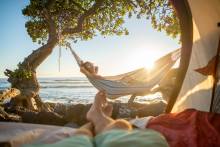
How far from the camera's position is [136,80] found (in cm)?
449

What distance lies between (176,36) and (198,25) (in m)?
5.60

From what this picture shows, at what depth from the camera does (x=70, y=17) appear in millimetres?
7793

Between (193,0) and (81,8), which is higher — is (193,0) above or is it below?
below

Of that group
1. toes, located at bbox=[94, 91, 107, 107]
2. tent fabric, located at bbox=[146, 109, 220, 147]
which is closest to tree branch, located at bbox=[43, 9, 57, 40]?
toes, located at bbox=[94, 91, 107, 107]

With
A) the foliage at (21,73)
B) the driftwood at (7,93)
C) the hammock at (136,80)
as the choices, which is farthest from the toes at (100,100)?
the foliage at (21,73)

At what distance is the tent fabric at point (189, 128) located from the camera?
4.99 ft

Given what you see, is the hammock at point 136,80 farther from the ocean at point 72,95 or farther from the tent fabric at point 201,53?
the ocean at point 72,95

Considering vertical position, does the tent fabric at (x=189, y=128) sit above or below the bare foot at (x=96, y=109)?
below

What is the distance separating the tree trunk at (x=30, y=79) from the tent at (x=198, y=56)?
188 inches

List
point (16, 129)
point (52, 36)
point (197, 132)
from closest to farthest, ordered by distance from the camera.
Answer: point (16, 129), point (197, 132), point (52, 36)

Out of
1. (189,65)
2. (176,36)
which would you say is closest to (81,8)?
(176,36)

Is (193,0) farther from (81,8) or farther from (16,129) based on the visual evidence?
(81,8)

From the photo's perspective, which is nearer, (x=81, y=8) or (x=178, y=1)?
(x=178, y=1)

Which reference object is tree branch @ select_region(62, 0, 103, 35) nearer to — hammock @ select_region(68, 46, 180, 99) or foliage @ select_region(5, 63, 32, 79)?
foliage @ select_region(5, 63, 32, 79)
